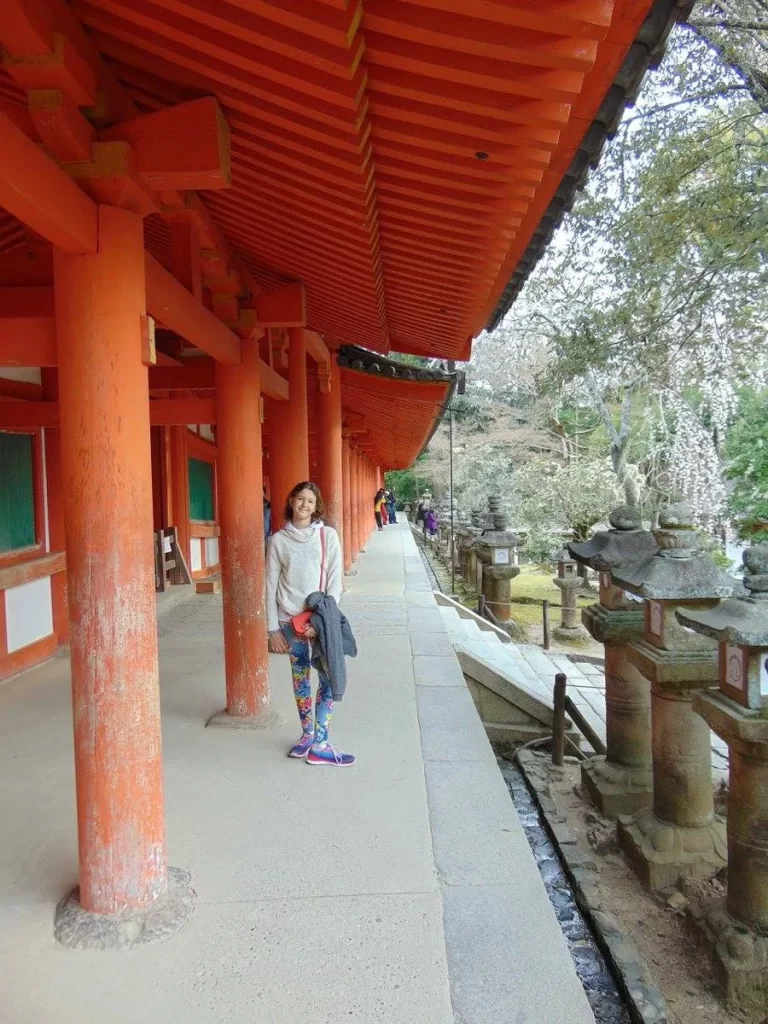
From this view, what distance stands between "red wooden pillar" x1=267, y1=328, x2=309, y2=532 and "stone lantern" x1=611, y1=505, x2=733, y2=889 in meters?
3.29

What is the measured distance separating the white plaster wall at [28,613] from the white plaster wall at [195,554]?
13.8 ft

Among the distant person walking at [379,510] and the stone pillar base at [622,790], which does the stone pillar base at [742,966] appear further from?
the distant person walking at [379,510]

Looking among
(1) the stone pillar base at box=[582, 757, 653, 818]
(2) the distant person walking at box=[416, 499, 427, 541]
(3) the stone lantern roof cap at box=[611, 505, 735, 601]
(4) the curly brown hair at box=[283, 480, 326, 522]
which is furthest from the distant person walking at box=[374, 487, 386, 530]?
(4) the curly brown hair at box=[283, 480, 326, 522]

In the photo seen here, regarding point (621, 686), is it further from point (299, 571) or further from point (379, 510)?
point (379, 510)

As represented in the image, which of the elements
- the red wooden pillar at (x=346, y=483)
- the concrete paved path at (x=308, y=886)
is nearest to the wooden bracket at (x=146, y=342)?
the concrete paved path at (x=308, y=886)

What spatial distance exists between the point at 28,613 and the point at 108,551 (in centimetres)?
406

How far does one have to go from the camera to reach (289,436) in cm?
650

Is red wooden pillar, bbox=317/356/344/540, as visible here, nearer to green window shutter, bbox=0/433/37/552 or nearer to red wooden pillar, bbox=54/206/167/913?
green window shutter, bbox=0/433/37/552

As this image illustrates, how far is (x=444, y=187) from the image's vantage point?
2.66 m

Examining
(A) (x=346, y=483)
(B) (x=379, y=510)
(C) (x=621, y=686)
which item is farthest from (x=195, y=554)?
(B) (x=379, y=510)

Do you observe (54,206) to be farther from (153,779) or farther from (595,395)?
(595,395)

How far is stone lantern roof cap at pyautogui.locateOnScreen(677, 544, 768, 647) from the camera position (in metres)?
2.92

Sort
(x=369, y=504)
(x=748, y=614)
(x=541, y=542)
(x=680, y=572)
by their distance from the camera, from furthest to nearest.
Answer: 1. (x=369, y=504)
2. (x=541, y=542)
3. (x=680, y=572)
4. (x=748, y=614)

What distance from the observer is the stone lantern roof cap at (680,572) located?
154 inches
